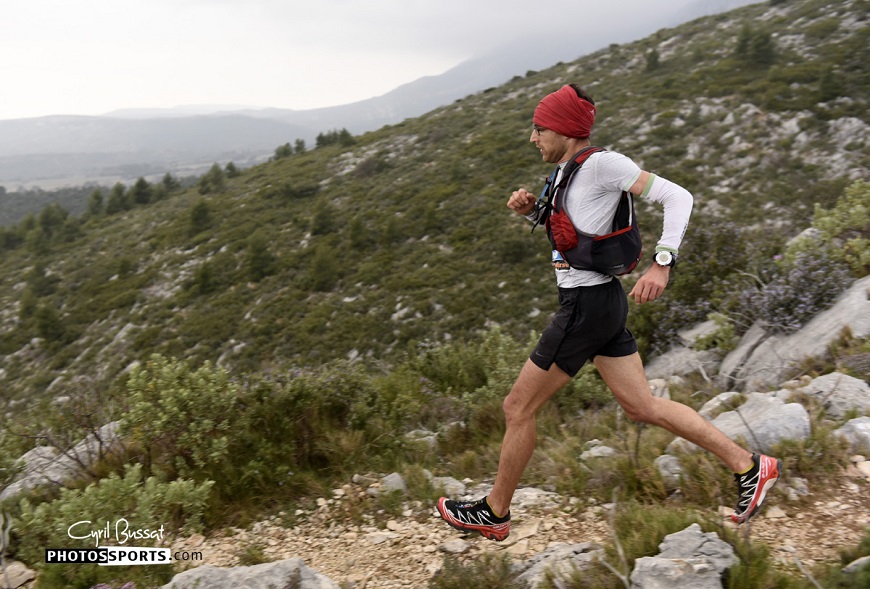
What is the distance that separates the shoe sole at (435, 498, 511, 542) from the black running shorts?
3.50 ft

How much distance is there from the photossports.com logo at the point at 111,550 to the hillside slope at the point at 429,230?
6041 millimetres

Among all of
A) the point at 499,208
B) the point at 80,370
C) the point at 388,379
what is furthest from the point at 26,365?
the point at 388,379

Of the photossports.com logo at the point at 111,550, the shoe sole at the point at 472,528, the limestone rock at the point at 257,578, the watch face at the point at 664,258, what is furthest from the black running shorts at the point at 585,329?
the photossports.com logo at the point at 111,550

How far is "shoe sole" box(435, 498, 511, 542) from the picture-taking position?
303 centimetres

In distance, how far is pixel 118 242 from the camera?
101 feet

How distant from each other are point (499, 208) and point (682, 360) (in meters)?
15.8

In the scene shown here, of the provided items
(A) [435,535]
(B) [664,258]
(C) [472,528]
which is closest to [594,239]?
(B) [664,258]

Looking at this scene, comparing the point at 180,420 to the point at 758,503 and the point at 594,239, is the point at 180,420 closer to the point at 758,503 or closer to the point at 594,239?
the point at 594,239

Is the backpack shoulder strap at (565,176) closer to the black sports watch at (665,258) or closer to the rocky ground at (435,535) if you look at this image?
the black sports watch at (665,258)

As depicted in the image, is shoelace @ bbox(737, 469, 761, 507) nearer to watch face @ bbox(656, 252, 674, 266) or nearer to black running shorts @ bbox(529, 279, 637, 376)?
black running shorts @ bbox(529, 279, 637, 376)

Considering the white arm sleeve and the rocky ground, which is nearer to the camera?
the white arm sleeve

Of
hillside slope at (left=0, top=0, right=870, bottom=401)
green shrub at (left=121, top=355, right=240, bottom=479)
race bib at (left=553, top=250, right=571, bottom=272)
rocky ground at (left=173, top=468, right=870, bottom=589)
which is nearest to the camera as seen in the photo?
rocky ground at (left=173, top=468, right=870, bottom=589)

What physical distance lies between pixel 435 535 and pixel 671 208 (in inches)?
93.6

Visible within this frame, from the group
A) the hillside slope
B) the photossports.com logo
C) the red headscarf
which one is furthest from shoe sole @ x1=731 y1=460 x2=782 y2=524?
the hillside slope
